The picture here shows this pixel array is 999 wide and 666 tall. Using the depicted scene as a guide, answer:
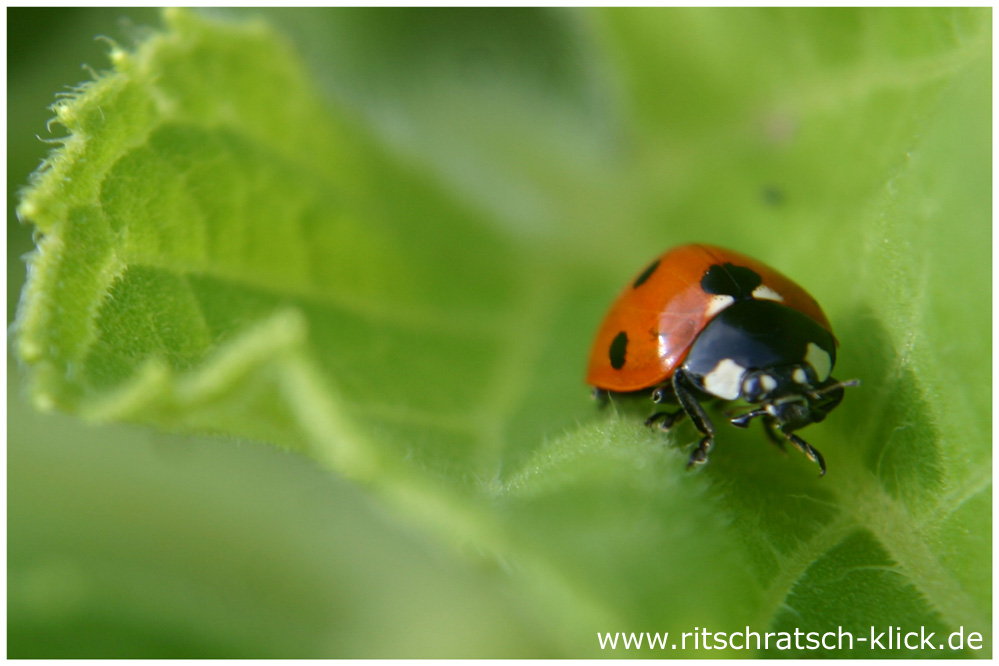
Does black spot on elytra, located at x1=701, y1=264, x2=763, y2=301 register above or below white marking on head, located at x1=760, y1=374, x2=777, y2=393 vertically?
above

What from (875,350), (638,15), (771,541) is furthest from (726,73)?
(771,541)

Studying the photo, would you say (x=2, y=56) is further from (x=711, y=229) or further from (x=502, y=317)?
(x=711, y=229)

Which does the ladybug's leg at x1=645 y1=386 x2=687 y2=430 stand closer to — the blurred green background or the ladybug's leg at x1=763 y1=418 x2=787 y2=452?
the ladybug's leg at x1=763 y1=418 x2=787 y2=452

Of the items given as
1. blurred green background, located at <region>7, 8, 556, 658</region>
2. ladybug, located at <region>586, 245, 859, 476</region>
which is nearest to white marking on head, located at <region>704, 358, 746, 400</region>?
ladybug, located at <region>586, 245, 859, 476</region>

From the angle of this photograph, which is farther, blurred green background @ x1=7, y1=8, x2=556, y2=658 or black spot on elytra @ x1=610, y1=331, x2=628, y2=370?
blurred green background @ x1=7, y1=8, x2=556, y2=658

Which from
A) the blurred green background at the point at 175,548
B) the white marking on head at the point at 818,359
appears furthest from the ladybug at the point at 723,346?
the blurred green background at the point at 175,548

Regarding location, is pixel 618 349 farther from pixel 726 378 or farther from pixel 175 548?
pixel 175 548

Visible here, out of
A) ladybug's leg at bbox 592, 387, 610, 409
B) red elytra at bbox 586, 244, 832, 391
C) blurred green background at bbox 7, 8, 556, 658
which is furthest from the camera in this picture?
blurred green background at bbox 7, 8, 556, 658

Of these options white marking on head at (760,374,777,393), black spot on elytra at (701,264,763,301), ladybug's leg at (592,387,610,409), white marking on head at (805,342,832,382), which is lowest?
white marking on head at (760,374,777,393)
